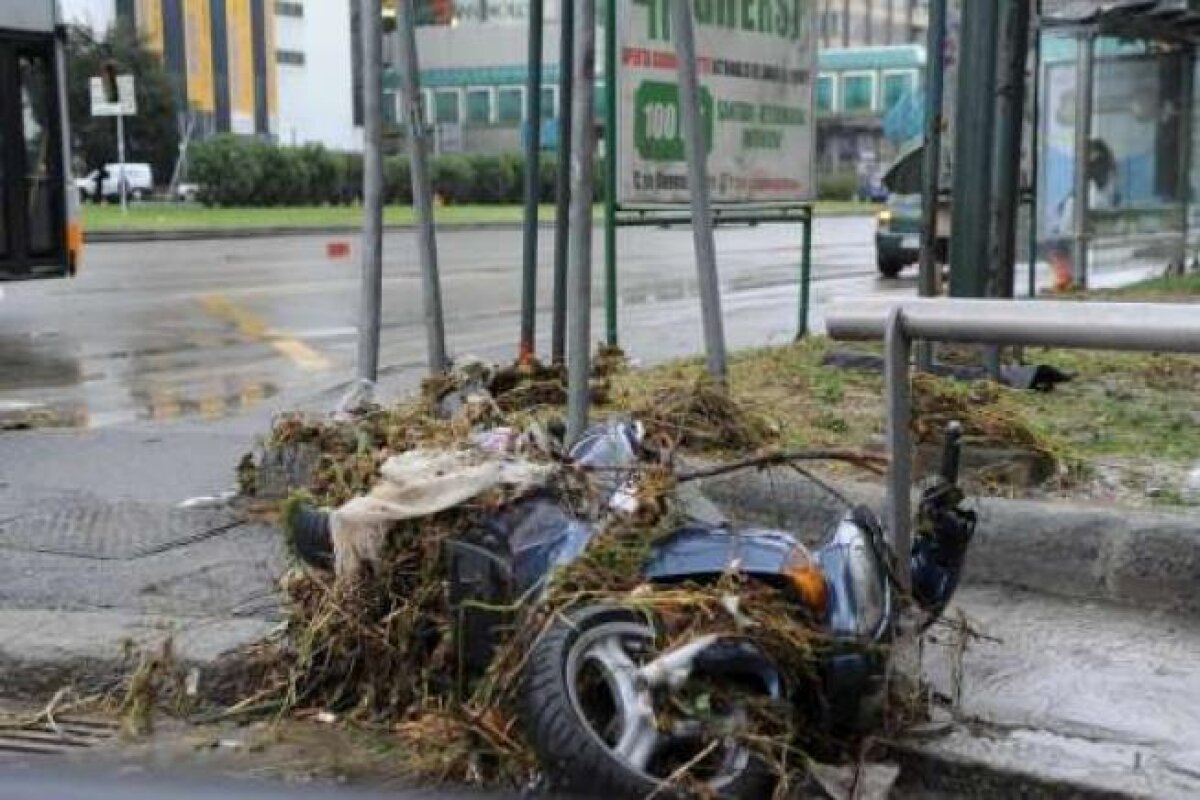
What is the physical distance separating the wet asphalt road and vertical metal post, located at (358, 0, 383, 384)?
2.83 metres

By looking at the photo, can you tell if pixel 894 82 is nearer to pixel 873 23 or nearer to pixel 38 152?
pixel 873 23

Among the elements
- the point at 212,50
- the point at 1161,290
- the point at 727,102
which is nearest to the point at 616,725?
the point at 727,102

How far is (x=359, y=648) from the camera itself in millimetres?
4242

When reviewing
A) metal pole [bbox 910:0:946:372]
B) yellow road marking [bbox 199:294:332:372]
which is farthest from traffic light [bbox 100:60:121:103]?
metal pole [bbox 910:0:946:372]

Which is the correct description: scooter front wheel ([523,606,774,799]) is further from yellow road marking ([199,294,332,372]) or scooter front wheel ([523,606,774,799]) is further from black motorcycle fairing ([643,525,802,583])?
yellow road marking ([199,294,332,372])

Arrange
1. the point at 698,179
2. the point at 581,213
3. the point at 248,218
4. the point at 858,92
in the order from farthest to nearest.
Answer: the point at 858,92 → the point at 248,218 → the point at 698,179 → the point at 581,213

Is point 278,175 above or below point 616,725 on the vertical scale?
above

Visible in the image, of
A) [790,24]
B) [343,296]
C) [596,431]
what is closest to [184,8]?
[343,296]

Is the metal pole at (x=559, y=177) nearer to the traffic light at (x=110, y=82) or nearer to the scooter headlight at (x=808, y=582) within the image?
the scooter headlight at (x=808, y=582)

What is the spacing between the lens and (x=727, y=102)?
8.19 meters

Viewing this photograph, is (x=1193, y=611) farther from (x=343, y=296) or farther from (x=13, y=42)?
(x=343, y=296)

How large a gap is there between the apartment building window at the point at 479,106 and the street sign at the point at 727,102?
70.7m

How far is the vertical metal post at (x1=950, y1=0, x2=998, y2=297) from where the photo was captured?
7.32 m

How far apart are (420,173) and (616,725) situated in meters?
3.55
